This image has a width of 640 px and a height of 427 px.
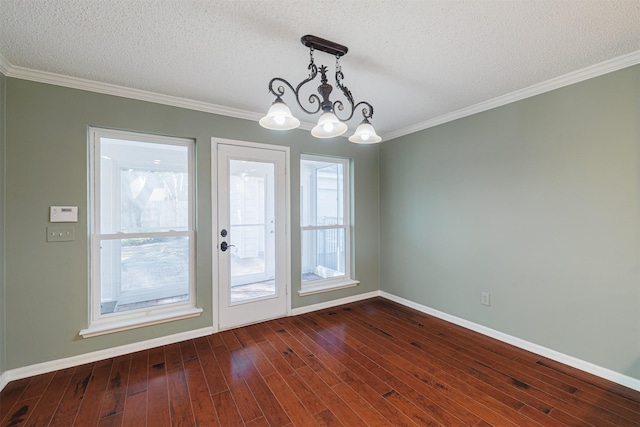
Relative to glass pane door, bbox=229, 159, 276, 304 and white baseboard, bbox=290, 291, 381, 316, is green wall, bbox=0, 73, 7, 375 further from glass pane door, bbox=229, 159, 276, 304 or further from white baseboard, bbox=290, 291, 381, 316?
white baseboard, bbox=290, 291, 381, 316

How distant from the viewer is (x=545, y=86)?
250 cm

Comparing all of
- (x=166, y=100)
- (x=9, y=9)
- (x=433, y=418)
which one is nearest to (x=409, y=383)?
(x=433, y=418)

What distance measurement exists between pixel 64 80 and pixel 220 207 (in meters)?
1.69

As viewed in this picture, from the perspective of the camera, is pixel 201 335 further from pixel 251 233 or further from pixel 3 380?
pixel 3 380

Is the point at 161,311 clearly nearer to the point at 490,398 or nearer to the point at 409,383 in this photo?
the point at 409,383

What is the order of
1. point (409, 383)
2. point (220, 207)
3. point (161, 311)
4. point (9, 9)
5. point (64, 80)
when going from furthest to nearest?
point (220, 207) < point (161, 311) < point (64, 80) < point (409, 383) < point (9, 9)

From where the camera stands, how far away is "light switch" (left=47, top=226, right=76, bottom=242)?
236cm

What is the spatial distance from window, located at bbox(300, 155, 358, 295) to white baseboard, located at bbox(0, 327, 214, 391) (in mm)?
1401

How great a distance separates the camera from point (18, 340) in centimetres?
225

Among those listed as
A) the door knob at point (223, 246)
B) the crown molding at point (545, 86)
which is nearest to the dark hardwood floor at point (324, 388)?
the door knob at point (223, 246)

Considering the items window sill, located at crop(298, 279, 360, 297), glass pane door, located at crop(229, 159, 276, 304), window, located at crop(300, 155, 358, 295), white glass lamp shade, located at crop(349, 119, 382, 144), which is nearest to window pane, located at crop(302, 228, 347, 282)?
window, located at crop(300, 155, 358, 295)

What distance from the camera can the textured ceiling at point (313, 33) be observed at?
1607mm

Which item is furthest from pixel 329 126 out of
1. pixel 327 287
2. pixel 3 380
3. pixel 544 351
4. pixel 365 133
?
pixel 3 380

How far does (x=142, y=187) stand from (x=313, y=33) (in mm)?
2211
